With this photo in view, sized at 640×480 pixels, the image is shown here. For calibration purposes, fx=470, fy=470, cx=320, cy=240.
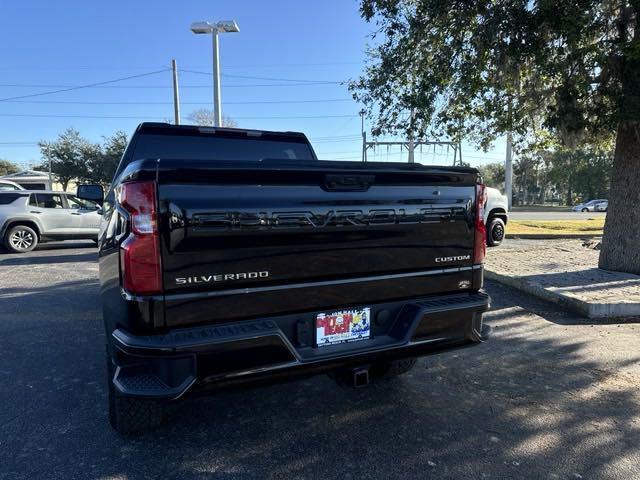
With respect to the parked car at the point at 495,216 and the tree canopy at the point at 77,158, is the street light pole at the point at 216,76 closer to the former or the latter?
the parked car at the point at 495,216

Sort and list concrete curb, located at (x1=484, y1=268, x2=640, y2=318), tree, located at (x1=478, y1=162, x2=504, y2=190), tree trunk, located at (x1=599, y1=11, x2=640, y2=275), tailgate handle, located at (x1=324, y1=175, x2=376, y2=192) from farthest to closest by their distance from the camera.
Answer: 1. tree, located at (x1=478, y1=162, x2=504, y2=190)
2. tree trunk, located at (x1=599, y1=11, x2=640, y2=275)
3. concrete curb, located at (x1=484, y1=268, x2=640, y2=318)
4. tailgate handle, located at (x1=324, y1=175, x2=376, y2=192)

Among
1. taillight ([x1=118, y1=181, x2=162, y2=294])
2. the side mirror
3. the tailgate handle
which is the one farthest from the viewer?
the side mirror

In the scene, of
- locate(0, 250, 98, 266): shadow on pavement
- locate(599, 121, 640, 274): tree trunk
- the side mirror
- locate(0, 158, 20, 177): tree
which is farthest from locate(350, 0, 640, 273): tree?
locate(0, 158, 20, 177): tree

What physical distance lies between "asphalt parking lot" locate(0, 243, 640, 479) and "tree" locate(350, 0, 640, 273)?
355 cm

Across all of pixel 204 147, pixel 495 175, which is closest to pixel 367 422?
pixel 204 147

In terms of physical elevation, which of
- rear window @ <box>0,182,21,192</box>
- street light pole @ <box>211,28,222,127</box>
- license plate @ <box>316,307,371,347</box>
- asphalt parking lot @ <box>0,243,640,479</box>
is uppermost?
street light pole @ <box>211,28,222,127</box>

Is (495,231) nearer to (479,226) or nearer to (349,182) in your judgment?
(479,226)

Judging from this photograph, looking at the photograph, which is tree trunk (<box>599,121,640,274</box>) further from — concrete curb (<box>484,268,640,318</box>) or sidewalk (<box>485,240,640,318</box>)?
concrete curb (<box>484,268,640,318</box>)

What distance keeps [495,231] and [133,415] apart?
1122 cm

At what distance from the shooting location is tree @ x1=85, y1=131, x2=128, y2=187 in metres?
43.1

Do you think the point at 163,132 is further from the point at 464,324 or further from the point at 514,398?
the point at 514,398

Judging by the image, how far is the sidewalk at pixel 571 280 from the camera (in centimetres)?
594

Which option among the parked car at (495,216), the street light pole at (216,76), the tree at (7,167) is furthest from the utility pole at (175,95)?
the tree at (7,167)

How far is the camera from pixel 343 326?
283cm
